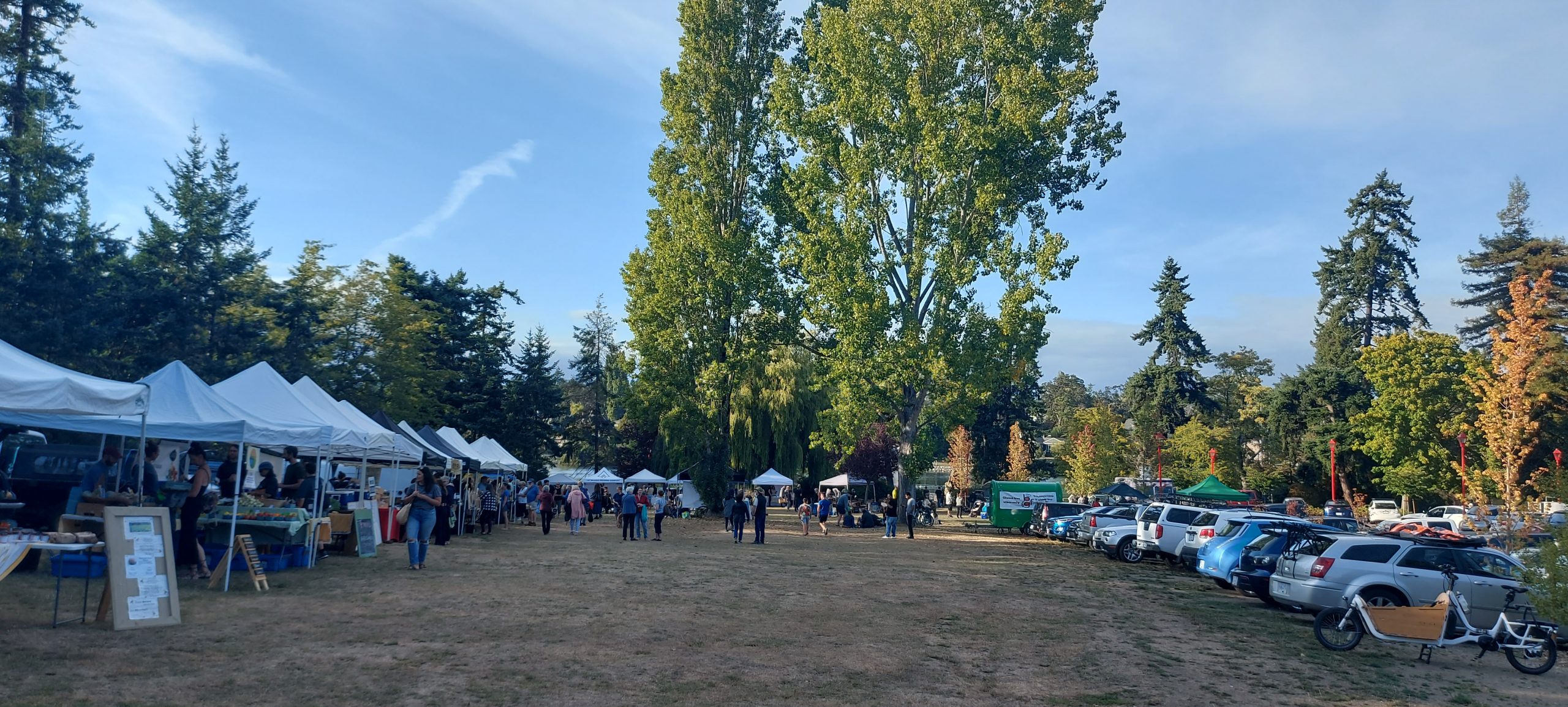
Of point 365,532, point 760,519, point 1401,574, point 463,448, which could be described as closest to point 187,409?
point 365,532

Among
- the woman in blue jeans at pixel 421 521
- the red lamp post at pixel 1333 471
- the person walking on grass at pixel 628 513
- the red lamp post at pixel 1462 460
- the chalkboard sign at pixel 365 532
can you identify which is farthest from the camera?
the red lamp post at pixel 1333 471

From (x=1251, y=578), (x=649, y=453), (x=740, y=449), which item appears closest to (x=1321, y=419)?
(x=740, y=449)

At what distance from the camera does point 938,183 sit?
112 ft

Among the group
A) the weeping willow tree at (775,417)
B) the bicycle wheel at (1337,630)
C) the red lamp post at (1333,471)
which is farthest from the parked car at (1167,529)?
the red lamp post at (1333,471)

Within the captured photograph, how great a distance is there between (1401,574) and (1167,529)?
11475 millimetres

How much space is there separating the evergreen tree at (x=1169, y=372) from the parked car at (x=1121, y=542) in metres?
44.1

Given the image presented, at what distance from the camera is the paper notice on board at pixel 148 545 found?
9320mm

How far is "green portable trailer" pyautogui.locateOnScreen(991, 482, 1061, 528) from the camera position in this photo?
38.3 m

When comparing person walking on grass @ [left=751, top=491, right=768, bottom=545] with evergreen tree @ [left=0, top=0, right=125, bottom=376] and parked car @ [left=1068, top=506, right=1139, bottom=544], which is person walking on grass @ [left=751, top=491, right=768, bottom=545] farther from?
evergreen tree @ [left=0, top=0, right=125, bottom=376]

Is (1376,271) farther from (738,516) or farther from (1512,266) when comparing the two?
(738,516)

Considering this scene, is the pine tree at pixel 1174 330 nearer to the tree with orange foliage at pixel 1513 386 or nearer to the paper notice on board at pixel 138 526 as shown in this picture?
the tree with orange foliage at pixel 1513 386

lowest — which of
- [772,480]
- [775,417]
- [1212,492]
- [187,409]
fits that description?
[1212,492]

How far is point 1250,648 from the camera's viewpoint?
1120 cm

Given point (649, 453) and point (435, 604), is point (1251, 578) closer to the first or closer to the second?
point (435, 604)
